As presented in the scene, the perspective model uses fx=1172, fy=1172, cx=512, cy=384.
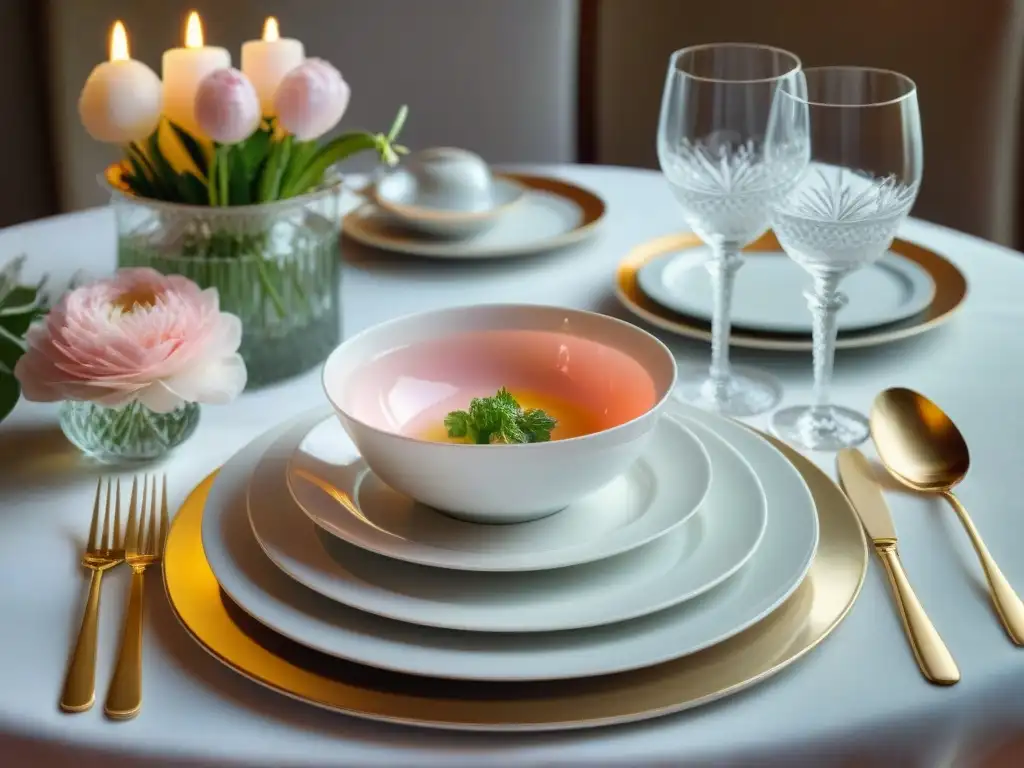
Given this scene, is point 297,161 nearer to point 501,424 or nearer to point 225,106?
point 225,106

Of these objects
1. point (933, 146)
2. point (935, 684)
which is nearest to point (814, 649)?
point (935, 684)

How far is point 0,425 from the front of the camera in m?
0.74

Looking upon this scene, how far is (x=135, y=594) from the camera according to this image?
55 cm

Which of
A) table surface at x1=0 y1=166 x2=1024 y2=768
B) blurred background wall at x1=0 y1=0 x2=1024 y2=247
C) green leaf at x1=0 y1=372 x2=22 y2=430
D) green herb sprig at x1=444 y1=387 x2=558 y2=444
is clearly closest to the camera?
table surface at x1=0 y1=166 x2=1024 y2=768

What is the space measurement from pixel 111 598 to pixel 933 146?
5.04 feet

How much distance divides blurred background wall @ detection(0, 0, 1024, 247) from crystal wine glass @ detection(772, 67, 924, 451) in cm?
106

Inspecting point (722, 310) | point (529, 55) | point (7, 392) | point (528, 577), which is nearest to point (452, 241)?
point (722, 310)

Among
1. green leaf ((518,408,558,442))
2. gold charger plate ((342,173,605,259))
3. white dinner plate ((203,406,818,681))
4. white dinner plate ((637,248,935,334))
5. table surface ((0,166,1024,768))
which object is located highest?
green leaf ((518,408,558,442))

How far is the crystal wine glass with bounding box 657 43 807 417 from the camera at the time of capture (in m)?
0.76

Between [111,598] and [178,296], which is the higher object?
[178,296]

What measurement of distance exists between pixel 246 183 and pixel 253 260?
5 centimetres

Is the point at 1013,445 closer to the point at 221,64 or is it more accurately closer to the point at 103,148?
the point at 221,64

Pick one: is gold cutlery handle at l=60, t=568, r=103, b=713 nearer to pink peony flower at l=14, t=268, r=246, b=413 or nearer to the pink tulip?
pink peony flower at l=14, t=268, r=246, b=413

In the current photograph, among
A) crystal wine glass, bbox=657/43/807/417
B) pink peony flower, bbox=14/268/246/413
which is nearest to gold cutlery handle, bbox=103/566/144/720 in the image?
pink peony flower, bbox=14/268/246/413
